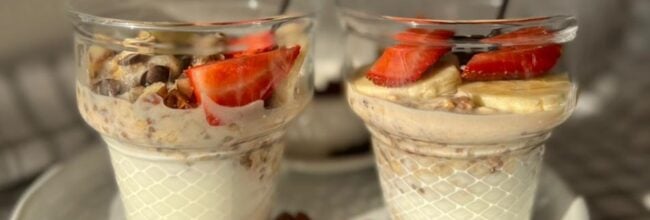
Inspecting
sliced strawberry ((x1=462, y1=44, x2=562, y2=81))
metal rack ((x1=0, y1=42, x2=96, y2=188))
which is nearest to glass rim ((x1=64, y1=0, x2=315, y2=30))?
sliced strawberry ((x1=462, y1=44, x2=562, y2=81))

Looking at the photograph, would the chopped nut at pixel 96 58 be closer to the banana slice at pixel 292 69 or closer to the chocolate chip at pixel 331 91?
the banana slice at pixel 292 69

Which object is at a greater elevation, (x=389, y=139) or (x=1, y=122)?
(x=389, y=139)

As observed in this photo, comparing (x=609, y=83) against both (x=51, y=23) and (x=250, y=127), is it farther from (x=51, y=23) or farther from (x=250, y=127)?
(x=51, y=23)

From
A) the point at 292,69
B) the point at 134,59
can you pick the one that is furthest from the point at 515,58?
the point at 134,59

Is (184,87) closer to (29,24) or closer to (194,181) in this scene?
(194,181)

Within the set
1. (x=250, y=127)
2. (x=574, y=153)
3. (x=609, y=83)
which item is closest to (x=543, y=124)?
(x=250, y=127)

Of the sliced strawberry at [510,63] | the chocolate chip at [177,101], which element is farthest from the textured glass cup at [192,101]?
the sliced strawberry at [510,63]

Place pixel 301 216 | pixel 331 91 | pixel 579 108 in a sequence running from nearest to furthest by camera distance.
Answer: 1. pixel 301 216
2. pixel 331 91
3. pixel 579 108
